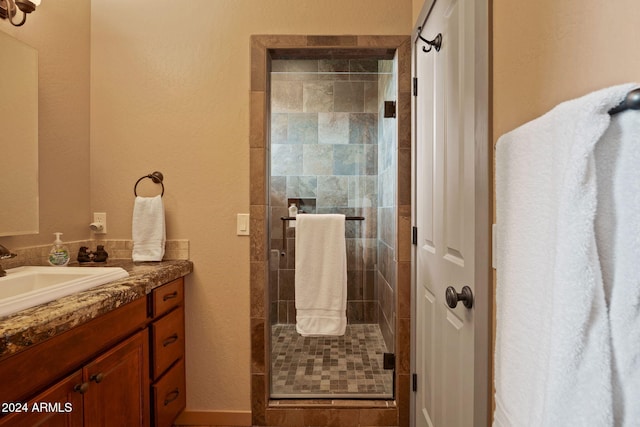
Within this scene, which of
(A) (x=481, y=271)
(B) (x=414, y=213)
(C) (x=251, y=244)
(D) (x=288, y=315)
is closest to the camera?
(A) (x=481, y=271)

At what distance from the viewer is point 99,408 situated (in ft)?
3.83

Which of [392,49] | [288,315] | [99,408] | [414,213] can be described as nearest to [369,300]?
[288,315]

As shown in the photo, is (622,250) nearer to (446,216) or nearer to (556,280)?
(556,280)

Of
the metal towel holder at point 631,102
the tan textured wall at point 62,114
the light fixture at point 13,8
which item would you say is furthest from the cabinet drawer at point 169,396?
the metal towel holder at point 631,102

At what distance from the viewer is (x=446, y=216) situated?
4.26 feet

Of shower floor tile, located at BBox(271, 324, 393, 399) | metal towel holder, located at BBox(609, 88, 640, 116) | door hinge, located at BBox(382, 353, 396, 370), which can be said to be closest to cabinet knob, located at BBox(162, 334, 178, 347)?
shower floor tile, located at BBox(271, 324, 393, 399)

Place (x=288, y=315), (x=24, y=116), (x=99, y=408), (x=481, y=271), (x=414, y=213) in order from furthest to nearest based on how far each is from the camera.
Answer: (x=288, y=315), (x=414, y=213), (x=24, y=116), (x=99, y=408), (x=481, y=271)

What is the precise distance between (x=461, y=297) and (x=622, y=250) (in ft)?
2.32

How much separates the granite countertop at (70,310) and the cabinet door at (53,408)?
159mm

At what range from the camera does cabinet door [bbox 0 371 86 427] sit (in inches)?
33.9

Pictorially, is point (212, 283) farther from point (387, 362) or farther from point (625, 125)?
point (625, 125)

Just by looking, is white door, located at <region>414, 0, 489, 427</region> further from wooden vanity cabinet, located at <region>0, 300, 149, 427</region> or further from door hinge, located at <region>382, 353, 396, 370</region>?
wooden vanity cabinet, located at <region>0, 300, 149, 427</region>

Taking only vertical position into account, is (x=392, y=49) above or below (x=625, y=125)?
above

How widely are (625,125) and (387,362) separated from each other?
187cm
